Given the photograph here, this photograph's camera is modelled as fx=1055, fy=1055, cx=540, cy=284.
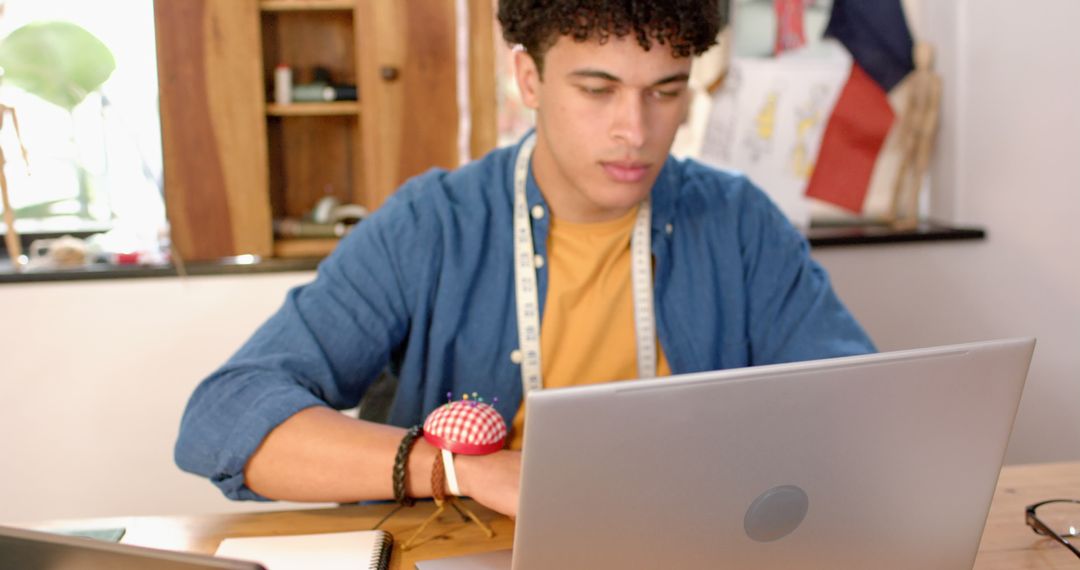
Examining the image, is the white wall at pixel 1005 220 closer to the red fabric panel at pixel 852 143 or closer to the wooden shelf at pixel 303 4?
the red fabric panel at pixel 852 143

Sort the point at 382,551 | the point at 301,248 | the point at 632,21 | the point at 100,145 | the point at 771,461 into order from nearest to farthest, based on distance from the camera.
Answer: the point at 771,461
the point at 382,551
the point at 632,21
the point at 301,248
the point at 100,145

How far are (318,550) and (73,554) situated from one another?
1.54 feet

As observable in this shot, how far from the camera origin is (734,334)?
169 centimetres

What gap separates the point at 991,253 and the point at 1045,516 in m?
1.60

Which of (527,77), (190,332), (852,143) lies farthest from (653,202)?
(852,143)

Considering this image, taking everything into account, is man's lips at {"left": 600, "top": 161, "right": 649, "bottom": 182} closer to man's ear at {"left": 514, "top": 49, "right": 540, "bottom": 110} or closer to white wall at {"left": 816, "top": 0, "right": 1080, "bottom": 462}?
man's ear at {"left": 514, "top": 49, "right": 540, "bottom": 110}

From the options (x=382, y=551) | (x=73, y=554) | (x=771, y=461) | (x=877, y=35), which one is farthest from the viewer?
(x=877, y=35)

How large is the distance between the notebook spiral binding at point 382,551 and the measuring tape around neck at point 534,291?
1.46ft

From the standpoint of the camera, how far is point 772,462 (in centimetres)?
87

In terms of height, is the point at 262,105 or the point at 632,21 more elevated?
the point at 632,21

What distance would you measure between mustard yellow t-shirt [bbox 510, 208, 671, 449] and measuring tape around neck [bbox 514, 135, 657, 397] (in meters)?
0.01

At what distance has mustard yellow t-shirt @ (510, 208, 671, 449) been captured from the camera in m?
1.64

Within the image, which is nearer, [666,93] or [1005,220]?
[666,93]

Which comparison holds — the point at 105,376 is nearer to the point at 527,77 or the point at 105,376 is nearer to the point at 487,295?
the point at 487,295
